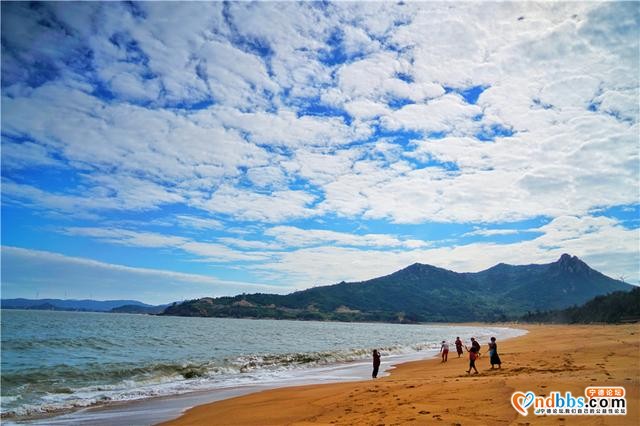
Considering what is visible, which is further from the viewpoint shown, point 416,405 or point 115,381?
point 115,381

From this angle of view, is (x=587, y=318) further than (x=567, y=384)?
Yes

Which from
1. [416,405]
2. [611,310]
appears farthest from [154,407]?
[611,310]

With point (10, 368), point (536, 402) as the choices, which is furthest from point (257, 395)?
point (10, 368)

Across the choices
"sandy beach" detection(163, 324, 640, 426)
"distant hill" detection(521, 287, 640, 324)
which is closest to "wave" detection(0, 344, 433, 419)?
"sandy beach" detection(163, 324, 640, 426)

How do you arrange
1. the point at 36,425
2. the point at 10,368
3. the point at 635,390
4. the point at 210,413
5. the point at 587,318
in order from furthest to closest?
the point at 587,318 → the point at 10,368 → the point at 210,413 → the point at 36,425 → the point at 635,390

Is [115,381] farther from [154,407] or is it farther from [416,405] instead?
[416,405]

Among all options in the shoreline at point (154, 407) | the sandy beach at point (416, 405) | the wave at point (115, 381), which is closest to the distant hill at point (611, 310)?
the wave at point (115, 381)

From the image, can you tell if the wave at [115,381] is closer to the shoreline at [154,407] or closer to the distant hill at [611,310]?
the shoreline at [154,407]

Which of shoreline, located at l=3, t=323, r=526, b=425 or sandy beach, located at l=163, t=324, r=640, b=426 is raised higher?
sandy beach, located at l=163, t=324, r=640, b=426

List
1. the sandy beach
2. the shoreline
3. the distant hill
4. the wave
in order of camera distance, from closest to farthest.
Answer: the sandy beach → the shoreline → the wave → the distant hill

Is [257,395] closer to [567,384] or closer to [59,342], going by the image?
[567,384]

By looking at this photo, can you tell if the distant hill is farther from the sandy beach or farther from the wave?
the sandy beach

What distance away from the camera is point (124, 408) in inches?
771

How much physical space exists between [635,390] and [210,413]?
1562cm
